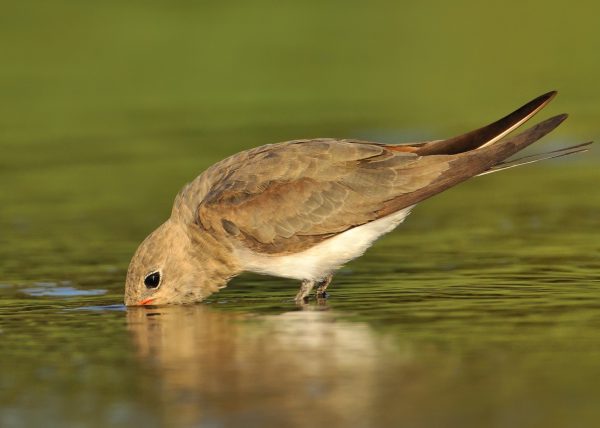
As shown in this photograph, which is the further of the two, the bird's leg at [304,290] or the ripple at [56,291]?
the ripple at [56,291]

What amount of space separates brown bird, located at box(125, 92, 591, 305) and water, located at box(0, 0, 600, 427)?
1.03 ft

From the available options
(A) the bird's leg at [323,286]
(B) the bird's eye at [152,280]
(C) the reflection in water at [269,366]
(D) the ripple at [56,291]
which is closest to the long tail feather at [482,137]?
(A) the bird's leg at [323,286]

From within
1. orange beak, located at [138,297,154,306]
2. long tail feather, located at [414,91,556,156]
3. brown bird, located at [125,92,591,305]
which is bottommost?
orange beak, located at [138,297,154,306]

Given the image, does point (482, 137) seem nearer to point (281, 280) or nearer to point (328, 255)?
point (328, 255)

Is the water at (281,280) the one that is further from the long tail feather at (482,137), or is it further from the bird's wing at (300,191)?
the long tail feather at (482,137)

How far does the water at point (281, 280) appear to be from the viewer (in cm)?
783

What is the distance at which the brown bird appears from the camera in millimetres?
10836

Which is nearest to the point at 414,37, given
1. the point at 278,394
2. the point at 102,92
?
the point at 102,92

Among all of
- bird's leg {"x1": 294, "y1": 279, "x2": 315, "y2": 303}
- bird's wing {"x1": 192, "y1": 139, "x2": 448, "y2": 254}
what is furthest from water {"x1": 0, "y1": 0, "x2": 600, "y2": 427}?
bird's wing {"x1": 192, "y1": 139, "x2": 448, "y2": 254}

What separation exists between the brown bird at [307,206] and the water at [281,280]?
0.31m

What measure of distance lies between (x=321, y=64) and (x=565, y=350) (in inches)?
633

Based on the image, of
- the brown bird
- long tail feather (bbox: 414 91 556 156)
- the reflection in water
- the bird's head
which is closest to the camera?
the reflection in water

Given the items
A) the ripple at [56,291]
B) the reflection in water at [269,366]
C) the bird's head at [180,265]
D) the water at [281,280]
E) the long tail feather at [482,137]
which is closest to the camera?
the reflection in water at [269,366]

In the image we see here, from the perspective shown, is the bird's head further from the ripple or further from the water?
the ripple
